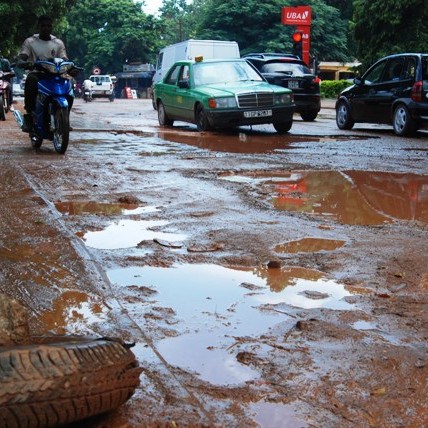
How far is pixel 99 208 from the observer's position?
5648 mm

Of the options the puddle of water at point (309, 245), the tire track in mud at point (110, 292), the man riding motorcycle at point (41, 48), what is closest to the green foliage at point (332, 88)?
the man riding motorcycle at point (41, 48)

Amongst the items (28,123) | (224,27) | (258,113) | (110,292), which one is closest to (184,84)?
(258,113)

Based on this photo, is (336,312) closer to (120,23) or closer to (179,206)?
(179,206)

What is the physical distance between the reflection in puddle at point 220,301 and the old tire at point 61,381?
0.53 m

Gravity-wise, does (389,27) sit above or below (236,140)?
above

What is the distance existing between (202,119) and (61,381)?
40.4ft

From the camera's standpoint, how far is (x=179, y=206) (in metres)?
5.72

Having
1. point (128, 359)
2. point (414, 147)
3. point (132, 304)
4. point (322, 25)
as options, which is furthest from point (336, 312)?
point (322, 25)

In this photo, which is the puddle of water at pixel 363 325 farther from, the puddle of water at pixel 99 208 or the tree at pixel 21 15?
Result: the tree at pixel 21 15

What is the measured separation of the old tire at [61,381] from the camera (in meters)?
1.85

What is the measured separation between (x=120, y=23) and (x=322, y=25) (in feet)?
81.9

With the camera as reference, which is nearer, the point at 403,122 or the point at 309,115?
the point at 403,122

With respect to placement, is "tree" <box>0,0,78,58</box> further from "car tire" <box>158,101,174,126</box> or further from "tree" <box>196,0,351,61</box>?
"tree" <box>196,0,351,61</box>

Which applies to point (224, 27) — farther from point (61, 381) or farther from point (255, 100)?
point (61, 381)
